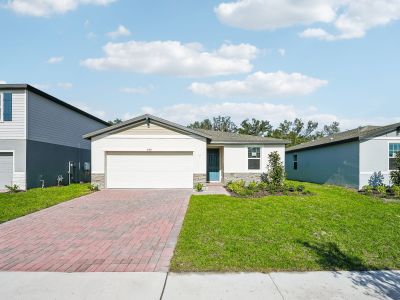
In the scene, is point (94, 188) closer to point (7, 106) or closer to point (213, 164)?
point (7, 106)

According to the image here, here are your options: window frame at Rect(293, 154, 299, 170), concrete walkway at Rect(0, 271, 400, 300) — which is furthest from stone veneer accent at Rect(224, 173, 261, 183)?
concrete walkway at Rect(0, 271, 400, 300)

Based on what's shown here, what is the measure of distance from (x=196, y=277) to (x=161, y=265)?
0.77 metres

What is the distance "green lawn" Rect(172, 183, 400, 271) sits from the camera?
518cm

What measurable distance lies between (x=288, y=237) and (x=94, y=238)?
4.43 metres

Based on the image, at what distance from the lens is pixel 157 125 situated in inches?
659

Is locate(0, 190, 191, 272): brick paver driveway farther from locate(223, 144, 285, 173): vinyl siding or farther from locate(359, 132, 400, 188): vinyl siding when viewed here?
locate(359, 132, 400, 188): vinyl siding

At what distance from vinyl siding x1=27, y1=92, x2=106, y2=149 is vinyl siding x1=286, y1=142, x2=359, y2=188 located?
59.6ft

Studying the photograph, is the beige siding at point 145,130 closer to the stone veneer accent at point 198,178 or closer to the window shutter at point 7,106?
the stone veneer accent at point 198,178

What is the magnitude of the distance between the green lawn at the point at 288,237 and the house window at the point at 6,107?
38.5 feet

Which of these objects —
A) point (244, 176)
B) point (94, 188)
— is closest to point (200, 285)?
point (94, 188)

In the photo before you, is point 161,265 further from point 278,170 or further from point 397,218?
point 278,170

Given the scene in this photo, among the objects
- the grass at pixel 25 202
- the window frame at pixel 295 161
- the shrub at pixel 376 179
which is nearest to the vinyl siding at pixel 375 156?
the shrub at pixel 376 179

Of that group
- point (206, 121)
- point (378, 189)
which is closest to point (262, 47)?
point (378, 189)

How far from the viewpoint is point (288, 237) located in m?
6.69
